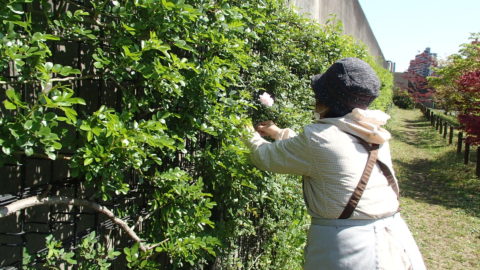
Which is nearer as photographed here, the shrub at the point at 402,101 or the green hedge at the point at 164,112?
the green hedge at the point at 164,112

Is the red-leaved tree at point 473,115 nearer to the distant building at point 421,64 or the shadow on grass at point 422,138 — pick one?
the shadow on grass at point 422,138

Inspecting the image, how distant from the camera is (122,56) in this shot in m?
1.78

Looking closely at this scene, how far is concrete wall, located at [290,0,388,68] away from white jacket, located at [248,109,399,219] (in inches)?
105

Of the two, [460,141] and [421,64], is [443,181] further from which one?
[421,64]

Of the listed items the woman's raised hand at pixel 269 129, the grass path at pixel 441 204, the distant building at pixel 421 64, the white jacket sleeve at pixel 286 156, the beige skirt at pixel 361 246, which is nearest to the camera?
the beige skirt at pixel 361 246

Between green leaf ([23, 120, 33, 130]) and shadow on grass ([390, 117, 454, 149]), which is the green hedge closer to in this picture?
green leaf ([23, 120, 33, 130])

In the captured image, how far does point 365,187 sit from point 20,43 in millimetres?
1527

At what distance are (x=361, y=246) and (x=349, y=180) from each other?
306 millimetres

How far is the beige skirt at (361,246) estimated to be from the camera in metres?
2.06

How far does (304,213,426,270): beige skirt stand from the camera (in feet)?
6.75

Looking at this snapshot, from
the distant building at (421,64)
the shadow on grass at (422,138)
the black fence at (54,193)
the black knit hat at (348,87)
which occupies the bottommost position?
the shadow on grass at (422,138)

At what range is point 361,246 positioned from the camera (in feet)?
6.78

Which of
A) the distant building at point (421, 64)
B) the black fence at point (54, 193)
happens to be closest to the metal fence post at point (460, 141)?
the black fence at point (54, 193)

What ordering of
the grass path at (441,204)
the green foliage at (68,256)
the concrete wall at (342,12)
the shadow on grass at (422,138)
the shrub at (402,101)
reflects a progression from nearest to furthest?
the green foliage at (68,256) < the grass path at (441,204) < the concrete wall at (342,12) < the shadow on grass at (422,138) < the shrub at (402,101)
